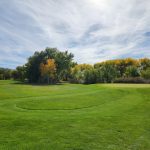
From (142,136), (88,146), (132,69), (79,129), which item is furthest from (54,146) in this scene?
(132,69)

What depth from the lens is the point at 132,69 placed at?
80500 mm

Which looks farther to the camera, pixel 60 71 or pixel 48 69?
pixel 60 71

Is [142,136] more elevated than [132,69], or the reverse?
[132,69]

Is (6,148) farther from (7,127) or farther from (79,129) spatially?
(79,129)

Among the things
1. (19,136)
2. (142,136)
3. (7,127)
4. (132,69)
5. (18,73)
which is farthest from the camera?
(18,73)

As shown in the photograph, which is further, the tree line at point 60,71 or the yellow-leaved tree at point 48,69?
the yellow-leaved tree at point 48,69

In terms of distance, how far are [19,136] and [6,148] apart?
1242mm

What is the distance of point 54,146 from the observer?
23.7 feet

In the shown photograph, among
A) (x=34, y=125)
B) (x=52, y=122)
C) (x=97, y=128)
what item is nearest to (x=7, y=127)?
(x=34, y=125)

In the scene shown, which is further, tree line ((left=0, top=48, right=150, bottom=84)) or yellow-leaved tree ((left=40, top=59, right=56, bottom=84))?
yellow-leaved tree ((left=40, top=59, right=56, bottom=84))

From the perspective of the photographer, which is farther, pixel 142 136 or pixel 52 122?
pixel 52 122

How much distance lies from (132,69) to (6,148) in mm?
77382

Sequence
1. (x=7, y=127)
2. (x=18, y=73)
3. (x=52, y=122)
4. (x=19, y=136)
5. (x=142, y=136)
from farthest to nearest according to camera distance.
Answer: (x=18, y=73) < (x=52, y=122) < (x=7, y=127) < (x=142, y=136) < (x=19, y=136)

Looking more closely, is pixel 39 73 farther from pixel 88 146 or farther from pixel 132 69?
pixel 88 146
